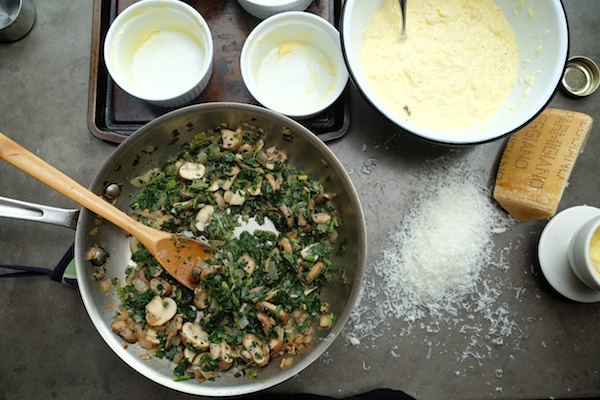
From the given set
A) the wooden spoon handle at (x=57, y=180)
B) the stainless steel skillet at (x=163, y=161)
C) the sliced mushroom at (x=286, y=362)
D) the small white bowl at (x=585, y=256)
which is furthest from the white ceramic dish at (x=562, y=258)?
the wooden spoon handle at (x=57, y=180)

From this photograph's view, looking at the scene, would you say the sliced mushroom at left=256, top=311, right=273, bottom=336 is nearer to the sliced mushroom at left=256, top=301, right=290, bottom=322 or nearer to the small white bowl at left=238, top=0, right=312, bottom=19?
the sliced mushroom at left=256, top=301, right=290, bottom=322

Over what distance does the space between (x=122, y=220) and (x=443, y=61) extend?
0.98 meters

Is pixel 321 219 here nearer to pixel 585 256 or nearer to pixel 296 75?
pixel 296 75

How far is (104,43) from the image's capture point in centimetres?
150

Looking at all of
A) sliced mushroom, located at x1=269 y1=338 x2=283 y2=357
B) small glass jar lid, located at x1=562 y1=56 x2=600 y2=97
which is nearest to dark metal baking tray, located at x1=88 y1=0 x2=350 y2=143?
sliced mushroom, located at x1=269 y1=338 x2=283 y2=357

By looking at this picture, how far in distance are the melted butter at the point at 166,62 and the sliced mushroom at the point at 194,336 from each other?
68 cm

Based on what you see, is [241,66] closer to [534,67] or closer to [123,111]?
[123,111]

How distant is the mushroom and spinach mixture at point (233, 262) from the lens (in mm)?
1383

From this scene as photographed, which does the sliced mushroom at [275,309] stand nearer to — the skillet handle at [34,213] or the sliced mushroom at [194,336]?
the sliced mushroom at [194,336]

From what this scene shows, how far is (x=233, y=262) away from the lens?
1410mm

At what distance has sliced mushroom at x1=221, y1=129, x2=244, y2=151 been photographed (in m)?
1.47

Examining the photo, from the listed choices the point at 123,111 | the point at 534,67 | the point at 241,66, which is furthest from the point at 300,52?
the point at 534,67

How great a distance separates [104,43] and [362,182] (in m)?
0.88

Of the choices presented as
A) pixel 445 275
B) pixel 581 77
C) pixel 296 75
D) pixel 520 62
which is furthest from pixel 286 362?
pixel 581 77
